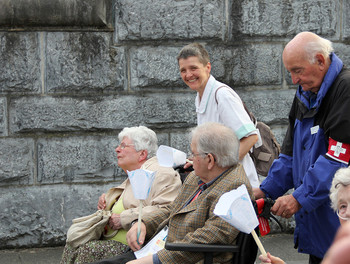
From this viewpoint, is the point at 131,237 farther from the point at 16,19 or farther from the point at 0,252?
the point at 16,19

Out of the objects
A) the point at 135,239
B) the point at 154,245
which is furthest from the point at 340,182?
the point at 135,239

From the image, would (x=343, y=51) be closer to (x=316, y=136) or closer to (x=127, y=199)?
(x=127, y=199)

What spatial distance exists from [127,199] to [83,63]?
188 centimetres

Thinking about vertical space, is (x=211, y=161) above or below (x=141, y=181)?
above

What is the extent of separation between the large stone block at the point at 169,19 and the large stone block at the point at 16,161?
132cm

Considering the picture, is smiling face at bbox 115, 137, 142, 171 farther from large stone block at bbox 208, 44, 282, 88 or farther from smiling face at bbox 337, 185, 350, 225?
smiling face at bbox 337, 185, 350, 225

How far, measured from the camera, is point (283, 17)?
5508 millimetres

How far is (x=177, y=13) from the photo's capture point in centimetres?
527

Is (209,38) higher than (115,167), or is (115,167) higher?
(209,38)

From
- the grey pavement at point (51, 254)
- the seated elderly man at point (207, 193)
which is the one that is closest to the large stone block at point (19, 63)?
the grey pavement at point (51, 254)

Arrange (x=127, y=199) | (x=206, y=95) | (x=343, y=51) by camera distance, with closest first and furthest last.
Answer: (x=206, y=95) < (x=127, y=199) < (x=343, y=51)

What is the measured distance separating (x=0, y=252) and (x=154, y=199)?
2.26 metres

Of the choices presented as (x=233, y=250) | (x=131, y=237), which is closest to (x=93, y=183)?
(x=131, y=237)

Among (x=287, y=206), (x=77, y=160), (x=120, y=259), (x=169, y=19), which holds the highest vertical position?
(x=169, y=19)
